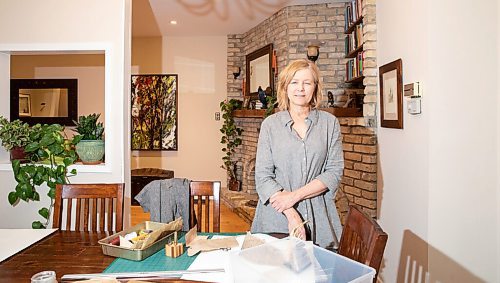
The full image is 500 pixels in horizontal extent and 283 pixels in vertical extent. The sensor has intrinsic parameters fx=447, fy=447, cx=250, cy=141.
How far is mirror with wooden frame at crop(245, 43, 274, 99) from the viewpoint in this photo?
5.85 m

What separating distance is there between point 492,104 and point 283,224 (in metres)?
1.39

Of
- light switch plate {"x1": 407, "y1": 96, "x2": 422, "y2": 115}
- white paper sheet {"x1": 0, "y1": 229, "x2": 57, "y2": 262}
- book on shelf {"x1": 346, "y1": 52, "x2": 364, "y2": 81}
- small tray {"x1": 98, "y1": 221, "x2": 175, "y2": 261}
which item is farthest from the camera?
book on shelf {"x1": 346, "y1": 52, "x2": 364, "y2": 81}

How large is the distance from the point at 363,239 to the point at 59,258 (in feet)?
3.71

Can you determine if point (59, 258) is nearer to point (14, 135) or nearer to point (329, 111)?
point (14, 135)

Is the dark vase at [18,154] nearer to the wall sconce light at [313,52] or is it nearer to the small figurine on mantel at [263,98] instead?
the wall sconce light at [313,52]

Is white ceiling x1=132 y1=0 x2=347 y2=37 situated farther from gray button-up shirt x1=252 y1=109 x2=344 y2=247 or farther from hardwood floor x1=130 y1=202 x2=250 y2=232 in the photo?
gray button-up shirt x1=252 y1=109 x2=344 y2=247

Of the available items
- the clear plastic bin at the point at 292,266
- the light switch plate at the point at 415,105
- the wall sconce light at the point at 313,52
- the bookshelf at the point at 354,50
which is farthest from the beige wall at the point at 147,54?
the clear plastic bin at the point at 292,266

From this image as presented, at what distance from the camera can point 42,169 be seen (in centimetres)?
317

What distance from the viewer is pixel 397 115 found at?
3.02 metres

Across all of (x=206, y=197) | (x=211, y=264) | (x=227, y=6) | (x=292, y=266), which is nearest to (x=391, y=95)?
(x=206, y=197)

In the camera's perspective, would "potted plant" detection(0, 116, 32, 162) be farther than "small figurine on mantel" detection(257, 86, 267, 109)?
No

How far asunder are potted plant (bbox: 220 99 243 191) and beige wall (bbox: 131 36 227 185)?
9.8 inches

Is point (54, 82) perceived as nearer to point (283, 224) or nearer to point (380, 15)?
point (380, 15)

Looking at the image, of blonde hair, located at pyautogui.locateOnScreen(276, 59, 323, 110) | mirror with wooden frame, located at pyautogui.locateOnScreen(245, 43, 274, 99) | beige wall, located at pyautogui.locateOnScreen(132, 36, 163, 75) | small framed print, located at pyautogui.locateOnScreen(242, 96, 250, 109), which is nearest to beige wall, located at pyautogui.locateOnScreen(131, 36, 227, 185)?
beige wall, located at pyautogui.locateOnScreen(132, 36, 163, 75)
